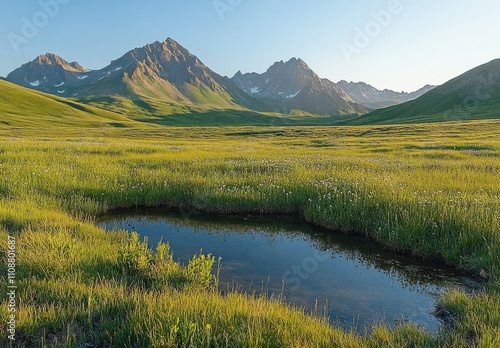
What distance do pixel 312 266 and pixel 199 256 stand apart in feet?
9.49

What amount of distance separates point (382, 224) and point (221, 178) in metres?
7.41

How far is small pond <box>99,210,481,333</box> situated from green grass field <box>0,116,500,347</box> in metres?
0.51

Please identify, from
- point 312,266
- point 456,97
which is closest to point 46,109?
point 312,266

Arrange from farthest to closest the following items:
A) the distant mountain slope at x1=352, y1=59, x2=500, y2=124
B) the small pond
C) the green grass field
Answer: the distant mountain slope at x1=352, y1=59, x2=500, y2=124, the small pond, the green grass field

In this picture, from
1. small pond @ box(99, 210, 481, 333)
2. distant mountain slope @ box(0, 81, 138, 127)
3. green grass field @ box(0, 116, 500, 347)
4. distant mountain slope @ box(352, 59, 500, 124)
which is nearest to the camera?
green grass field @ box(0, 116, 500, 347)

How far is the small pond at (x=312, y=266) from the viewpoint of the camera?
6551 millimetres

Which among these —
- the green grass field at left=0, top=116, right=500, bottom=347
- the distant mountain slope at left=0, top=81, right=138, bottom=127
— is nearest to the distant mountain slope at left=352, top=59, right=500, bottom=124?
the distant mountain slope at left=0, top=81, right=138, bottom=127

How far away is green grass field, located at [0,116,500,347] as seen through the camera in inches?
174

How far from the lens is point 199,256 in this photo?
7.58 m

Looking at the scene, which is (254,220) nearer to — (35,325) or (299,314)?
(299,314)

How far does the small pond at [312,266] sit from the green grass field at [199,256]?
20.1 inches

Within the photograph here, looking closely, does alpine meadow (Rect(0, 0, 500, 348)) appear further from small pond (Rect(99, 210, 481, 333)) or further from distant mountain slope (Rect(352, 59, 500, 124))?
distant mountain slope (Rect(352, 59, 500, 124))

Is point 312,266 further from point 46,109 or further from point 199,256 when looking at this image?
point 46,109

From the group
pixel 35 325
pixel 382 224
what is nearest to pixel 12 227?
pixel 35 325
